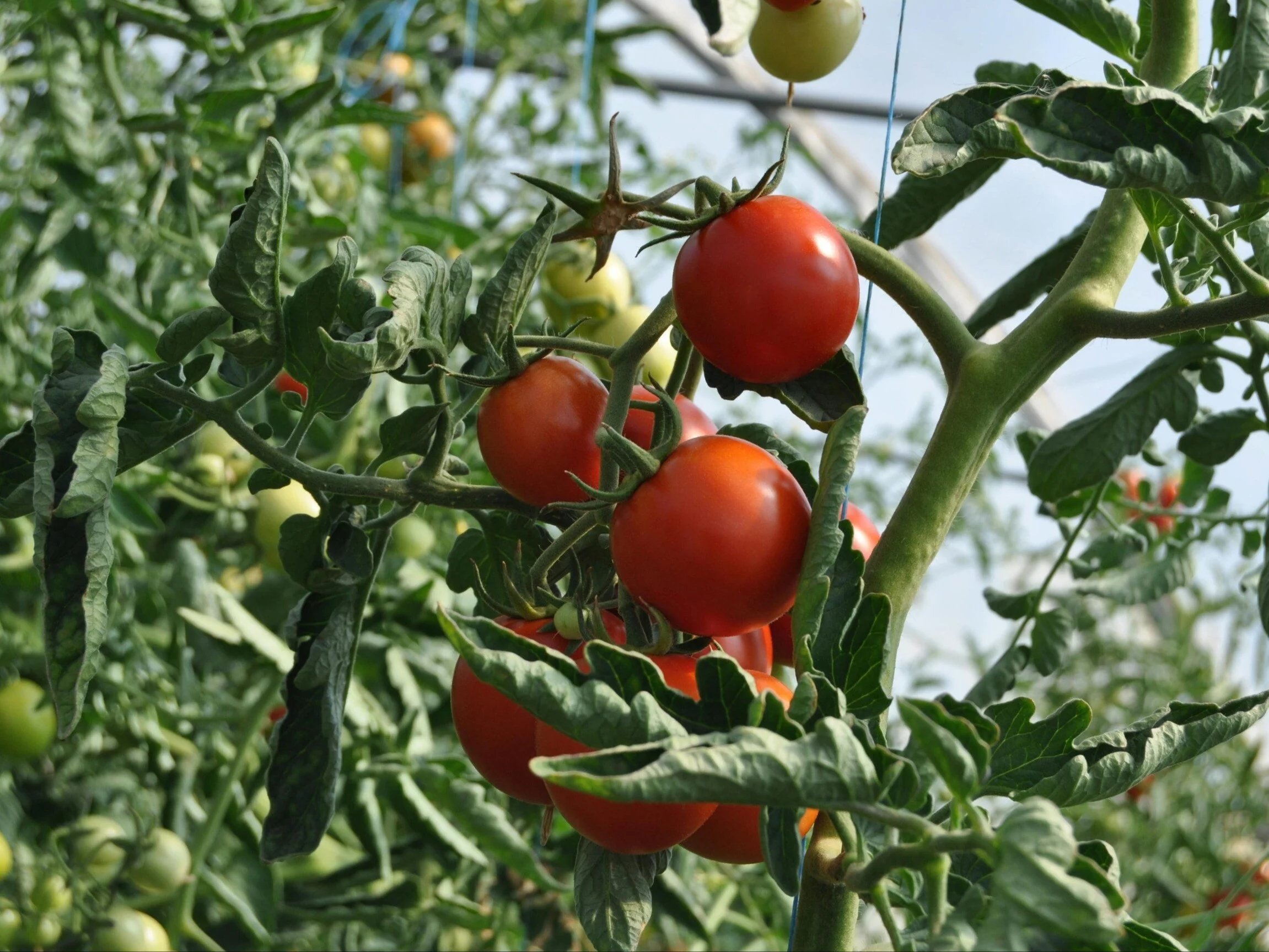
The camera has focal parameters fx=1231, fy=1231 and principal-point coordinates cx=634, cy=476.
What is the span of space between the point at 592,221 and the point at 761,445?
0.13 m

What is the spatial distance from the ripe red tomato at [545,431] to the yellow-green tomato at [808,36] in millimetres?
240

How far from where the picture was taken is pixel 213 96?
2.81 ft

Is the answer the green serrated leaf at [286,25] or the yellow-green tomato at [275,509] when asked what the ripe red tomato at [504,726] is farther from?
the yellow-green tomato at [275,509]

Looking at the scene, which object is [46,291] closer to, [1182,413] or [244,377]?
[244,377]

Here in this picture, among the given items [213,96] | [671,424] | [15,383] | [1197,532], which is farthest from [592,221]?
[15,383]

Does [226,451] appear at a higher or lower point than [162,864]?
higher

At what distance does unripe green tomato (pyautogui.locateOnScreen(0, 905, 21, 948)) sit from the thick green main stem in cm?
74

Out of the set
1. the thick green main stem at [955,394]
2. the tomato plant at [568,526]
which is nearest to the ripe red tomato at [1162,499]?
the tomato plant at [568,526]

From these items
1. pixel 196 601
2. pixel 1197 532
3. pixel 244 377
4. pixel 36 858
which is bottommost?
pixel 36 858

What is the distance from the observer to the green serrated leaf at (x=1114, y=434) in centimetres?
70

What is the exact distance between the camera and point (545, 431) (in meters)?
0.46

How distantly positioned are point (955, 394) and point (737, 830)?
18cm

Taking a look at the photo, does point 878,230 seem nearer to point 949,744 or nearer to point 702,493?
point 702,493

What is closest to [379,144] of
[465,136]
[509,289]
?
[465,136]
